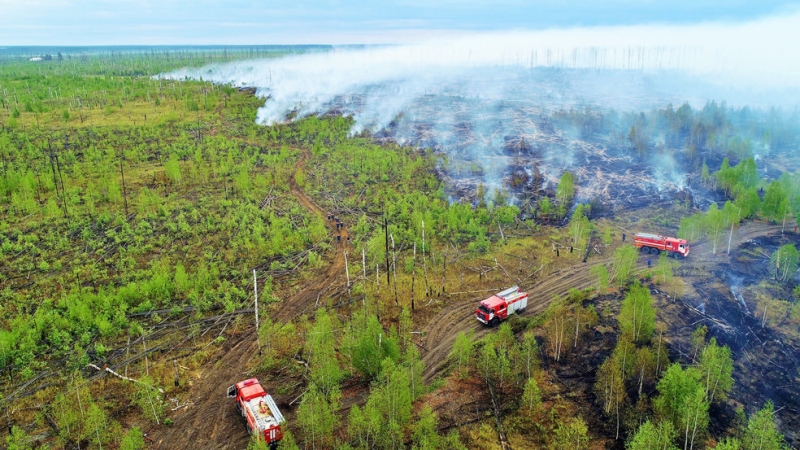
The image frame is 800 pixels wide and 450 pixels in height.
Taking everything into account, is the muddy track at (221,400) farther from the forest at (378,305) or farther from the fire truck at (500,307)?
the fire truck at (500,307)

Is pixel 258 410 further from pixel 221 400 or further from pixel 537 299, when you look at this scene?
pixel 537 299

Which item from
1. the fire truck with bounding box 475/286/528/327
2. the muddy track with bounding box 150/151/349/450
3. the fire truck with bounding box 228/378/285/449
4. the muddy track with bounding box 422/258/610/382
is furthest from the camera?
the fire truck with bounding box 475/286/528/327

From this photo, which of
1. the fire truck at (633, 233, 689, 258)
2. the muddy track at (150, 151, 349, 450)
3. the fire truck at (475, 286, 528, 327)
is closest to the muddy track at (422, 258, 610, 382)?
the fire truck at (475, 286, 528, 327)

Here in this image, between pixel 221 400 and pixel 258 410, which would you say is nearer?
pixel 258 410

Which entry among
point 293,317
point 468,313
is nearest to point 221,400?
point 293,317

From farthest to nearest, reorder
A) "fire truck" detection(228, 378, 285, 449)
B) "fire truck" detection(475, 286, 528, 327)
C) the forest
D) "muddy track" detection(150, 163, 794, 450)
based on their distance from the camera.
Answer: "fire truck" detection(475, 286, 528, 327) → "muddy track" detection(150, 163, 794, 450) → the forest → "fire truck" detection(228, 378, 285, 449)

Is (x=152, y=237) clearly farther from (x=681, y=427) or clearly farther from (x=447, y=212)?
(x=681, y=427)

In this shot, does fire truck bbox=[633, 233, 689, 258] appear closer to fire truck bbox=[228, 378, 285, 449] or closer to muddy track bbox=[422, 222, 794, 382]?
muddy track bbox=[422, 222, 794, 382]

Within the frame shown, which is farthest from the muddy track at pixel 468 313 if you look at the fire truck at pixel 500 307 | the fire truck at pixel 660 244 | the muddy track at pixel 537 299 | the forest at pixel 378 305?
the fire truck at pixel 660 244
